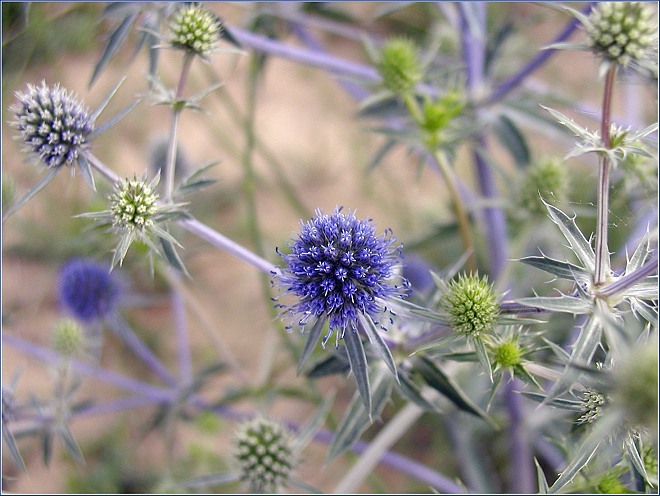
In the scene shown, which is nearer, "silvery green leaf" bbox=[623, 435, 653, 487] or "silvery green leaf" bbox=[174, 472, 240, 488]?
"silvery green leaf" bbox=[623, 435, 653, 487]

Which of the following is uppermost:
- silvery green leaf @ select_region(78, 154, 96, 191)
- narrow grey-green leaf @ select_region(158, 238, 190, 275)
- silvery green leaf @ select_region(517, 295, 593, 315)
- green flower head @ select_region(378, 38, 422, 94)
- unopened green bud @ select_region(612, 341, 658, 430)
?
green flower head @ select_region(378, 38, 422, 94)

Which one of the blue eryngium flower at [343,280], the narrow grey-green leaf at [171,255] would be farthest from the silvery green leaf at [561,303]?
the narrow grey-green leaf at [171,255]

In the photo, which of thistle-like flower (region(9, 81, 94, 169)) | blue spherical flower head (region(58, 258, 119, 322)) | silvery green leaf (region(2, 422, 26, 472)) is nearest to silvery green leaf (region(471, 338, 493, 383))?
thistle-like flower (region(9, 81, 94, 169))

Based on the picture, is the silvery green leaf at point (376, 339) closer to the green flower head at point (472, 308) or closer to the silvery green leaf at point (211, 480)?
the green flower head at point (472, 308)

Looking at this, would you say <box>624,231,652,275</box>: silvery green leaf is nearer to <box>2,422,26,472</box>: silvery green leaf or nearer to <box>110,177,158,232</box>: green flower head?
<box>110,177,158,232</box>: green flower head

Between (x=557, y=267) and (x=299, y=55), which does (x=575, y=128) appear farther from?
(x=299, y=55)

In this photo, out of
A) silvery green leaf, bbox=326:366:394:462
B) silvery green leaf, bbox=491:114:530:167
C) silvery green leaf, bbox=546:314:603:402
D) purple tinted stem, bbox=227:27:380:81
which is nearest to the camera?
silvery green leaf, bbox=546:314:603:402

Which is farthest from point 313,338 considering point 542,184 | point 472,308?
point 542,184
